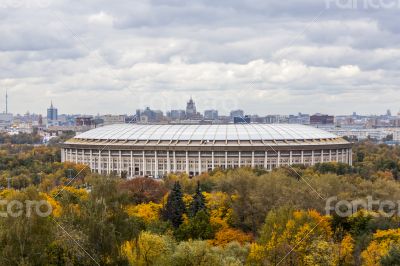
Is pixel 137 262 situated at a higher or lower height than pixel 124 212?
lower

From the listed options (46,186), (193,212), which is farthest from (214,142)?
(193,212)

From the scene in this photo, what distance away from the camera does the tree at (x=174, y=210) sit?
105 ft

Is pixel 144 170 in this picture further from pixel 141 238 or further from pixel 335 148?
pixel 141 238

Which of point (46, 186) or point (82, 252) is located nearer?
point (82, 252)

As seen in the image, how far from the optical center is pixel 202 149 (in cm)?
6206

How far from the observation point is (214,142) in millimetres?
63094

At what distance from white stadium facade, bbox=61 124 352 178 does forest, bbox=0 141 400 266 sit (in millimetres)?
25238

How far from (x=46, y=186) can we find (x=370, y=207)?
915 inches

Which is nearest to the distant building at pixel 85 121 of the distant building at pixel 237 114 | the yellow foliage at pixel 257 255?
the distant building at pixel 237 114

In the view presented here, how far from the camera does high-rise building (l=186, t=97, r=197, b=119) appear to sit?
75625 millimetres

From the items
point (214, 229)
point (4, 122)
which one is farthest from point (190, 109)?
point (4, 122)

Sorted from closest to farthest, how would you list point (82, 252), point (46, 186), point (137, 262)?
point (82, 252) → point (137, 262) → point (46, 186)

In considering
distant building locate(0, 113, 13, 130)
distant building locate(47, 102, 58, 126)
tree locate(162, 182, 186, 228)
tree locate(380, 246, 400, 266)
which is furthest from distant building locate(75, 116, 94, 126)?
tree locate(380, 246, 400, 266)

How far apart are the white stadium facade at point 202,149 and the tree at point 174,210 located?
2663 cm
